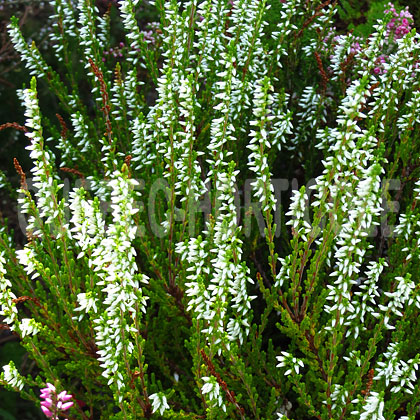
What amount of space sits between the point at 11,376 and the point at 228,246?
0.87 meters

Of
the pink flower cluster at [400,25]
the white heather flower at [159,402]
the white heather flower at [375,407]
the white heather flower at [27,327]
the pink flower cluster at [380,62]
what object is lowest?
the white heather flower at [159,402]

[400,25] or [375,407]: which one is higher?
[400,25]

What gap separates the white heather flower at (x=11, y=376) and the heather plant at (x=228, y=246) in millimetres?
12

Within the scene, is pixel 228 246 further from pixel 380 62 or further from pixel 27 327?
pixel 380 62

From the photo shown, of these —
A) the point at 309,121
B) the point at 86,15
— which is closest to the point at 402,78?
the point at 309,121

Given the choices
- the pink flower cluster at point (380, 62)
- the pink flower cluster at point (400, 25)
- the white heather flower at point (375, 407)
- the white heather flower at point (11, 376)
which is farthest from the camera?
the pink flower cluster at point (400, 25)

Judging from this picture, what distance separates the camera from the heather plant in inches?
67.4

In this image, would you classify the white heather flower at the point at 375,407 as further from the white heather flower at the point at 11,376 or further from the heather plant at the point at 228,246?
the white heather flower at the point at 11,376

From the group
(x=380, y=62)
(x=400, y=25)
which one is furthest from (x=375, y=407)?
(x=400, y=25)

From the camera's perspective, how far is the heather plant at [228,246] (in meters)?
1.71

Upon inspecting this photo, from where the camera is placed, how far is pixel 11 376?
1.82m

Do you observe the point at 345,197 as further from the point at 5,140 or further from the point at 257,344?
the point at 5,140

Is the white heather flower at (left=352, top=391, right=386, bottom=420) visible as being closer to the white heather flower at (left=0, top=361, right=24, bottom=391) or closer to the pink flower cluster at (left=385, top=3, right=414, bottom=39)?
the white heather flower at (left=0, top=361, right=24, bottom=391)

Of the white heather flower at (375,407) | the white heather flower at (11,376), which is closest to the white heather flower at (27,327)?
the white heather flower at (11,376)
